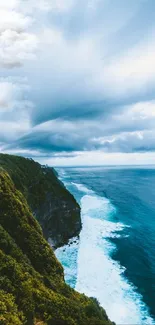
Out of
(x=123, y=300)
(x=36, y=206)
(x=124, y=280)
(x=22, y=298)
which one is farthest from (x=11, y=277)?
(x=36, y=206)

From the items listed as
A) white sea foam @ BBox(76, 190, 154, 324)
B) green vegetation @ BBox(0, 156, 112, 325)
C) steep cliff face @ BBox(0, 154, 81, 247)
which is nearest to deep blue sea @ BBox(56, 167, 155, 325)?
white sea foam @ BBox(76, 190, 154, 324)

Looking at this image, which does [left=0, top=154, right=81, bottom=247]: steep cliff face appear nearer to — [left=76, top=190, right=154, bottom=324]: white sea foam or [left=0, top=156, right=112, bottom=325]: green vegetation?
[left=76, top=190, right=154, bottom=324]: white sea foam

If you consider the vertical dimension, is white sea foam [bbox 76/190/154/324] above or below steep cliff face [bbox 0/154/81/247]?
below

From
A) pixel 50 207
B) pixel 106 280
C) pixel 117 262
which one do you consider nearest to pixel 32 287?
pixel 106 280

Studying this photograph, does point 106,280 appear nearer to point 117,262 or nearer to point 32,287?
point 117,262

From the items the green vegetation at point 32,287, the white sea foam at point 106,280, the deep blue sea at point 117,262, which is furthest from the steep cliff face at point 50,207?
the green vegetation at point 32,287

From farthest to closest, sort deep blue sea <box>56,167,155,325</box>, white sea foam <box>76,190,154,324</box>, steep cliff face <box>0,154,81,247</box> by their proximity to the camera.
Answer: steep cliff face <box>0,154,81,247</box>, deep blue sea <box>56,167,155,325</box>, white sea foam <box>76,190,154,324</box>

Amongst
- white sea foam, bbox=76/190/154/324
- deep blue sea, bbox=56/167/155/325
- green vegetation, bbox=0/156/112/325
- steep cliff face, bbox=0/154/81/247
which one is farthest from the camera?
steep cliff face, bbox=0/154/81/247

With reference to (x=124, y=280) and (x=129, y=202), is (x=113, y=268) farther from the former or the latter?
(x=129, y=202)
